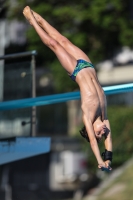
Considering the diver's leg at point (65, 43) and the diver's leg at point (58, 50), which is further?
the diver's leg at point (65, 43)

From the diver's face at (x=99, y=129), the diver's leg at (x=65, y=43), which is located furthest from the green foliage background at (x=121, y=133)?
the diver's face at (x=99, y=129)

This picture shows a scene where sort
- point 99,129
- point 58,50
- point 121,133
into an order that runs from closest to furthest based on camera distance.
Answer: point 99,129
point 58,50
point 121,133

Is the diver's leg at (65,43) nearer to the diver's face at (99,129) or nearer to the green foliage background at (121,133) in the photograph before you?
the diver's face at (99,129)

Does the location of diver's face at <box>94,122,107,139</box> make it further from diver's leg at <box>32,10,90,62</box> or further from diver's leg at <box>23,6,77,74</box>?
diver's leg at <box>32,10,90,62</box>

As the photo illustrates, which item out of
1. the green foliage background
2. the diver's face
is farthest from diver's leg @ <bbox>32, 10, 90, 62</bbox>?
the green foliage background

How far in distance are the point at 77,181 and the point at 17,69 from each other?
12875mm

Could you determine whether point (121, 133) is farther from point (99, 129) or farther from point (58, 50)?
point (99, 129)

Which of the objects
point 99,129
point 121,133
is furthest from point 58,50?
point 121,133

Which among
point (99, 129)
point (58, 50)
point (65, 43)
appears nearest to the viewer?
point (99, 129)

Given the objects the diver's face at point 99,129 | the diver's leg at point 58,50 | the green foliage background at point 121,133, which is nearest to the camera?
the diver's face at point 99,129

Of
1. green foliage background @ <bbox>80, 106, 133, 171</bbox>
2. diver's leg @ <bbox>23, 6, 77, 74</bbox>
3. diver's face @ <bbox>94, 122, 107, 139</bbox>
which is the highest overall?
green foliage background @ <bbox>80, 106, 133, 171</bbox>

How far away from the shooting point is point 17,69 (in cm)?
1312

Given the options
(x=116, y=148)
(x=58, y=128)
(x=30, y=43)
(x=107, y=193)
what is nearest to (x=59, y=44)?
(x=107, y=193)

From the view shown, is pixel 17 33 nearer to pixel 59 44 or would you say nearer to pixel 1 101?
pixel 1 101
